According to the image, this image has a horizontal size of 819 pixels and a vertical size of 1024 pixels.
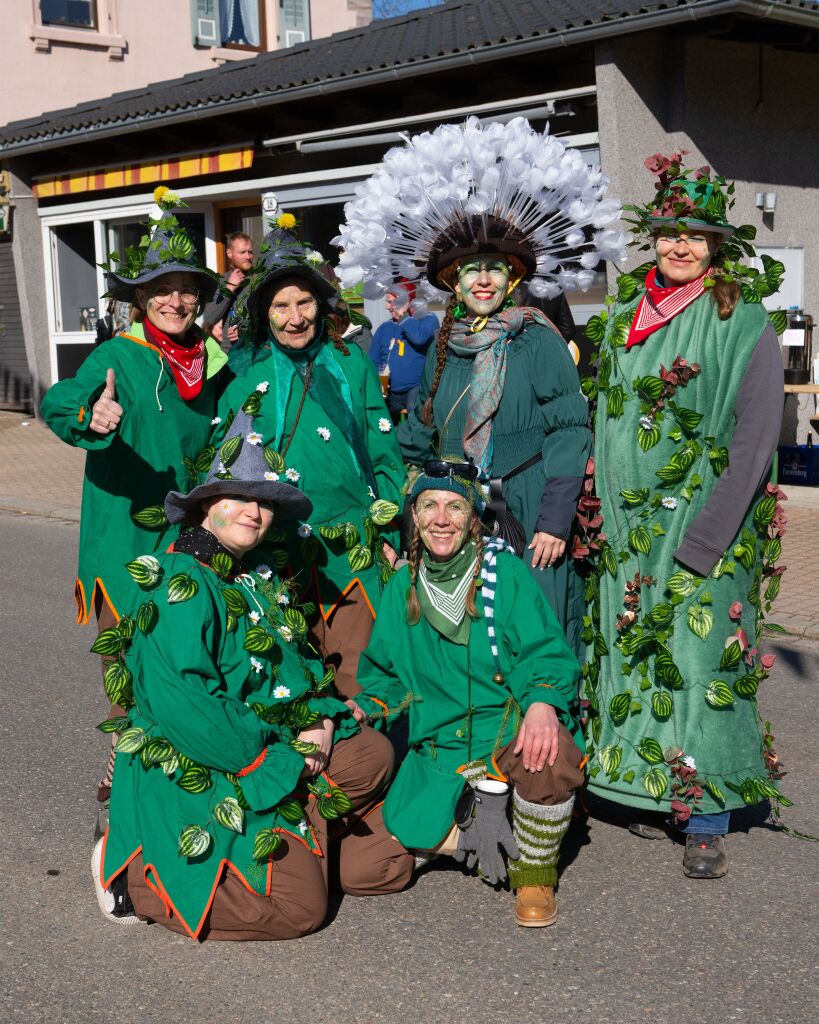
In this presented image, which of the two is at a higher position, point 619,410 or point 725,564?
point 619,410

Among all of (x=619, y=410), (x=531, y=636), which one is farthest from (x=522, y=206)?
(x=531, y=636)

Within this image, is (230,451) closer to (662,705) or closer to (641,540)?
(641,540)

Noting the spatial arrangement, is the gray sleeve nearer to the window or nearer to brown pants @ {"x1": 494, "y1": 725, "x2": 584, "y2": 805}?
brown pants @ {"x1": 494, "y1": 725, "x2": 584, "y2": 805}

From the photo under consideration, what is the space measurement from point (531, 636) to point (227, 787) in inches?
37.9

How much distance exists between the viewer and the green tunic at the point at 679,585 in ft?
12.3

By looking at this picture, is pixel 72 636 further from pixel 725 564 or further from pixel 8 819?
pixel 725 564

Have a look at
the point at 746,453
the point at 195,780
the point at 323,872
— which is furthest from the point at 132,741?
the point at 746,453

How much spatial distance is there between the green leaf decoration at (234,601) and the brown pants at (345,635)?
0.68 metres

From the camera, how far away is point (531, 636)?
3.66m

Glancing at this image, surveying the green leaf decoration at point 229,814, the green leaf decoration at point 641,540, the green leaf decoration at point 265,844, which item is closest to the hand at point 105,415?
the green leaf decoration at point 229,814

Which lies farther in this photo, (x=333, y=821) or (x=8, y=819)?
(x=8, y=819)

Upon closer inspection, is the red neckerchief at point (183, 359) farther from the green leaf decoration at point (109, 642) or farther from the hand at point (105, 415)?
the green leaf decoration at point (109, 642)

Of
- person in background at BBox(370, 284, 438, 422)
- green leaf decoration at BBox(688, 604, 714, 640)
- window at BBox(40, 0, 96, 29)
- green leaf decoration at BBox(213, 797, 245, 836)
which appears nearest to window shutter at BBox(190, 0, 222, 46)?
window at BBox(40, 0, 96, 29)

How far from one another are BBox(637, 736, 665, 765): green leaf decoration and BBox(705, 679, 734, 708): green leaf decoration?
21cm
